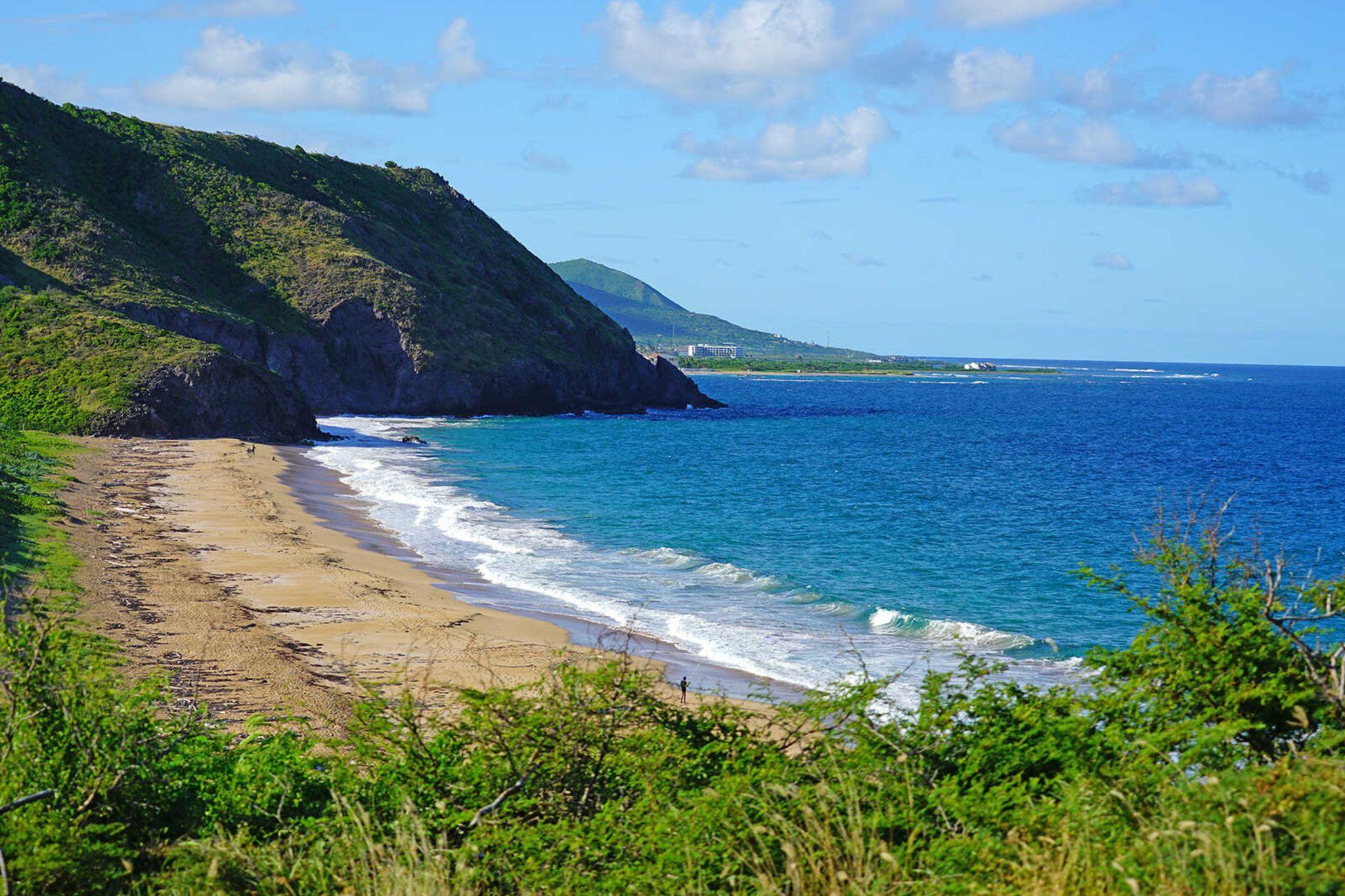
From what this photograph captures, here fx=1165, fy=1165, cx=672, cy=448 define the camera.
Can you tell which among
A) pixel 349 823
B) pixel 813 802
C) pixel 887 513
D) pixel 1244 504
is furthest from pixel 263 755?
pixel 1244 504

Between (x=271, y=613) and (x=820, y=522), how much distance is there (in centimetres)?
2187

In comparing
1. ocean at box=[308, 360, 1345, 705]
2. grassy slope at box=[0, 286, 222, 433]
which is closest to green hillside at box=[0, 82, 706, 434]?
grassy slope at box=[0, 286, 222, 433]

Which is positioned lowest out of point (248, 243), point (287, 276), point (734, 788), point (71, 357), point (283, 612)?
point (283, 612)

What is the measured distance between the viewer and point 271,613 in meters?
21.9

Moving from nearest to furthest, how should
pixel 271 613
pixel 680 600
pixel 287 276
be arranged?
pixel 271 613 → pixel 680 600 → pixel 287 276

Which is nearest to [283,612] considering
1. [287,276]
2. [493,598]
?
[493,598]

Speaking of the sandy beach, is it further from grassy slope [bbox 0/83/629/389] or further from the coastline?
grassy slope [bbox 0/83/629/389]

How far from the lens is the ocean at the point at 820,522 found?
23422 millimetres

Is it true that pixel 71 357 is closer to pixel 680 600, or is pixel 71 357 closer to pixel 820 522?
pixel 820 522

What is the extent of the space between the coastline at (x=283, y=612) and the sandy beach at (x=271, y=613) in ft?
0.17

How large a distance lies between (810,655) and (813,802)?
14.0 meters

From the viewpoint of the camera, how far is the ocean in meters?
23.4

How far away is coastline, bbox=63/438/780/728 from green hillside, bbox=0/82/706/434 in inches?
1322

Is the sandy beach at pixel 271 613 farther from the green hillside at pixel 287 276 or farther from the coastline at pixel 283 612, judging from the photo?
the green hillside at pixel 287 276
